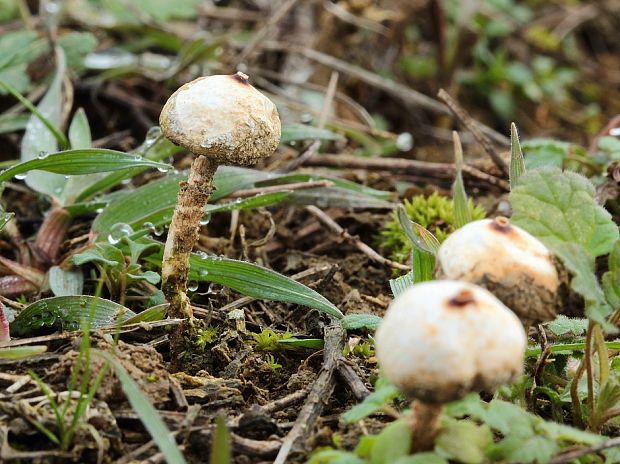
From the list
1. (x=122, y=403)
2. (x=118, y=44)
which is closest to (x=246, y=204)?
(x=122, y=403)

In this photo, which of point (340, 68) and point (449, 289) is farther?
point (340, 68)

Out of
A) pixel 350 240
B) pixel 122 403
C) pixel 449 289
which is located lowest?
pixel 122 403

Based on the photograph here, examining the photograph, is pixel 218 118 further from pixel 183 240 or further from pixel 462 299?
pixel 462 299

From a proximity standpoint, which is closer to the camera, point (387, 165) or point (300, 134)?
point (300, 134)

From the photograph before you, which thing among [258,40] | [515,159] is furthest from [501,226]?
[258,40]

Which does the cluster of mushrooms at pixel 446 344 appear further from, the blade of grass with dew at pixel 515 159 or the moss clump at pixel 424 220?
the moss clump at pixel 424 220

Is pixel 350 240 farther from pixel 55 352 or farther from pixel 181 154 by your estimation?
pixel 55 352

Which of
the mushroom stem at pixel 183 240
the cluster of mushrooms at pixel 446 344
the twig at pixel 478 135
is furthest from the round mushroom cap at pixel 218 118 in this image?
the twig at pixel 478 135
